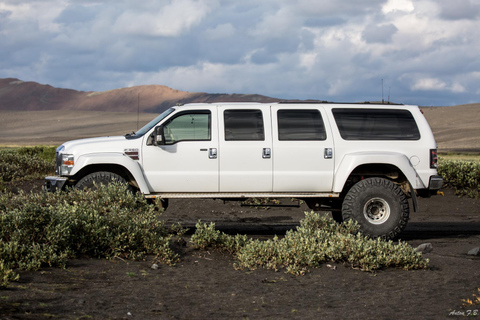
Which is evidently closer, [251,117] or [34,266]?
[34,266]

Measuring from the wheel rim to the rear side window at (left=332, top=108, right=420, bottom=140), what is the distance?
3.54 ft

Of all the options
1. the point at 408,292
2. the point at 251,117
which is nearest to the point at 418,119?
the point at 251,117

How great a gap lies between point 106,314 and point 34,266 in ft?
5.35

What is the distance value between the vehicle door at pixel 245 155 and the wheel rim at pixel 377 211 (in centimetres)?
166

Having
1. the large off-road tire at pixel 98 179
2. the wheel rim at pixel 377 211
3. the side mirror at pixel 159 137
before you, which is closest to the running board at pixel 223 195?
the large off-road tire at pixel 98 179

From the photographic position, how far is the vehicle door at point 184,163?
987 cm

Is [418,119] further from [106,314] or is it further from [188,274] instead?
[106,314]

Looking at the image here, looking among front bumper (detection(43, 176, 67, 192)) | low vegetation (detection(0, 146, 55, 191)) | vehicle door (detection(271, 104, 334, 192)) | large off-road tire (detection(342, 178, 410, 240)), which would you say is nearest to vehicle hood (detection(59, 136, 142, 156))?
front bumper (detection(43, 176, 67, 192))

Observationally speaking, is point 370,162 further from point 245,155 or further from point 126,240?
point 126,240

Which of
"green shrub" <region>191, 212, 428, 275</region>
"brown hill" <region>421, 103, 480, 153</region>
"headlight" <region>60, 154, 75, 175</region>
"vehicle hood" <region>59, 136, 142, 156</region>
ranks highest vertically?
"brown hill" <region>421, 103, 480, 153</region>

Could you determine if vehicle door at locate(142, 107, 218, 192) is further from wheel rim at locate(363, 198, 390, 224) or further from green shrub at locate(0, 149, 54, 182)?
green shrub at locate(0, 149, 54, 182)

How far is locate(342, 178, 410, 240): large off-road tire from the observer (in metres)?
9.97

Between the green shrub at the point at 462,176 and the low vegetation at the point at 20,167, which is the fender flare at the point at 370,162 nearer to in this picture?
the green shrub at the point at 462,176

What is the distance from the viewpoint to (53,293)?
6.11m
